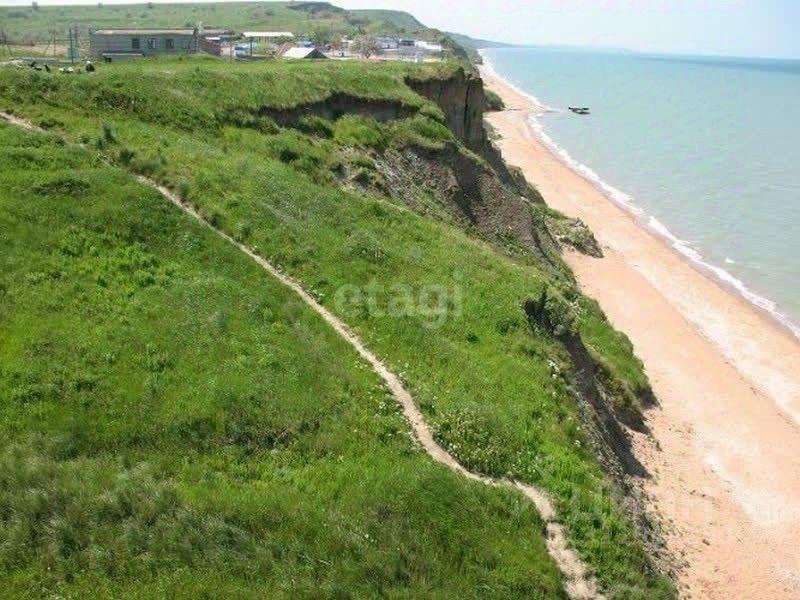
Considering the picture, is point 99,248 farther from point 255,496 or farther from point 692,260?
point 692,260

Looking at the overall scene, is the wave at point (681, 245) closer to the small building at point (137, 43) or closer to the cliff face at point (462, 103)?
the cliff face at point (462, 103)

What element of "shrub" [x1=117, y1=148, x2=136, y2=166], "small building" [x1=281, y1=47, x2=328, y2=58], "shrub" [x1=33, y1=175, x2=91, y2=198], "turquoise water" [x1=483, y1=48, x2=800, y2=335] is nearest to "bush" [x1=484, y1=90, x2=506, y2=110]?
"turquoise water" [x1=483, y1=48, x2=800, y2=335]

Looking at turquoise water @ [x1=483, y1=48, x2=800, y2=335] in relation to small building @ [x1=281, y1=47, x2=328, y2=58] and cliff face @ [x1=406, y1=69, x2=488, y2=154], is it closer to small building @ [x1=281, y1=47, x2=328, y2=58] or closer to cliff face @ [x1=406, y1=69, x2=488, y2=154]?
cliff face @ [x1=406, y1=69, x2=488, y2=154]

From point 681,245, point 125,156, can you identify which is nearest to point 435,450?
point 125,156

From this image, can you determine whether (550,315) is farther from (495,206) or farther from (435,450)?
(495,206)

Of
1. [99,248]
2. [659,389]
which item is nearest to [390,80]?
[659,389]

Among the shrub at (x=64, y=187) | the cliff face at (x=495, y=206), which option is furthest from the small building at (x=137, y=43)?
the shrub at (x=64, y=187)
